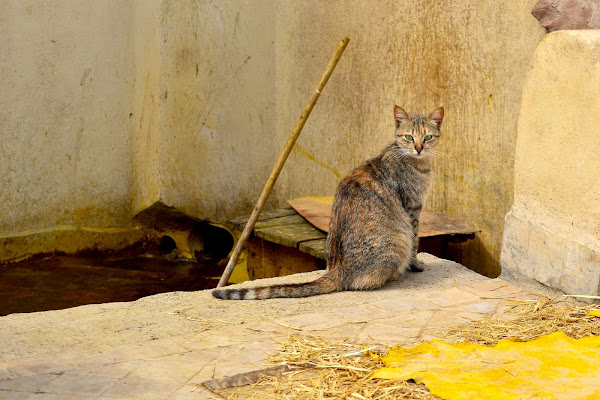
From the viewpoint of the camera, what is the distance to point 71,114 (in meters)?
6.61

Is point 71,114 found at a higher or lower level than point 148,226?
higher

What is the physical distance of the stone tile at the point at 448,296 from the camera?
12.8ft

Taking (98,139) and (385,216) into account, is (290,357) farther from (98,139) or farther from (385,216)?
(98,139)

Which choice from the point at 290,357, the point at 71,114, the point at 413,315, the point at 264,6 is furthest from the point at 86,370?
the point at 264,6

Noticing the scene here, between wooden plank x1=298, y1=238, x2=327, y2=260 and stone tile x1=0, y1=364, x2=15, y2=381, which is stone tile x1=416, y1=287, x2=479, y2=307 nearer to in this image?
wooden plank x1=298, y1=238, x2=327, y2=260

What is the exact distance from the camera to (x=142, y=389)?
272 cm

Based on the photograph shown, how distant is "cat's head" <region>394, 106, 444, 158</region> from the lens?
4.31 meters

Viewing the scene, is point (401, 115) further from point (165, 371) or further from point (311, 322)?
point (165, 371)

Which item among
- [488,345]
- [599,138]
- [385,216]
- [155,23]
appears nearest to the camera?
[488,345]

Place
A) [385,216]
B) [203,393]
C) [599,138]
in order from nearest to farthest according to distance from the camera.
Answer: [203,393] < [599,138] < [385,216]

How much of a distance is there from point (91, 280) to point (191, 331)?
10.5 ft

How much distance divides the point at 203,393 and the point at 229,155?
451 cm

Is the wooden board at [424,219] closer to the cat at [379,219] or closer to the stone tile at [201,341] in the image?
the cat at [379,219]

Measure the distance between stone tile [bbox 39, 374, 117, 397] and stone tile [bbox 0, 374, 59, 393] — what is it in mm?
24
